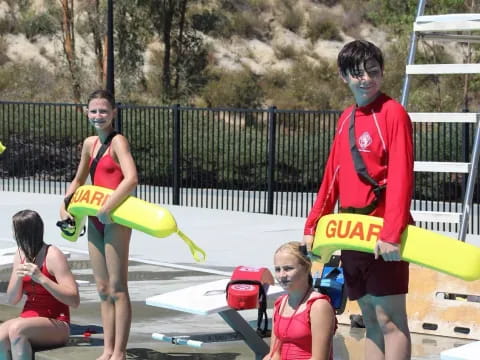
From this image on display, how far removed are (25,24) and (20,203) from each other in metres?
30.5

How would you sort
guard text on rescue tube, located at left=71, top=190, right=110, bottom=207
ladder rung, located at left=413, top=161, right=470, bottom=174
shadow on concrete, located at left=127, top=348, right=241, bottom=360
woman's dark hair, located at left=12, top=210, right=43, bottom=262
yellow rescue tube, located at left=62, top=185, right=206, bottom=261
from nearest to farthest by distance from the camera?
yellow rescue tube, located at left=62, top=185, right=206, bottom=261
guard text on rescue tube, located at left=71, top=190, right=110, bottom=207
woman's dark hair, located at left=12, top=210, right=43, bottom=262
shadow on concrete, located at left=127, top=348, right=241, bottom=360
ladder rung, located at left=413, top=161, right=470, bottom=174

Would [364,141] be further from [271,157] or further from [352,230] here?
[271,157]

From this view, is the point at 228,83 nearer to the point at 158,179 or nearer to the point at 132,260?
the point at 158,179

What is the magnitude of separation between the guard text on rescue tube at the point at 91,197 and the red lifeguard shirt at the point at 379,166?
1399mm

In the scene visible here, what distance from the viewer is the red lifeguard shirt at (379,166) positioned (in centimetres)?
557

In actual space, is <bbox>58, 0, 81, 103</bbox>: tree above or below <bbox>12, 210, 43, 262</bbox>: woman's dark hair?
above

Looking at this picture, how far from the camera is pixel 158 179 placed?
24047 mm

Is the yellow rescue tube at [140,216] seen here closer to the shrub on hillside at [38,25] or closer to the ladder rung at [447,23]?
the ladder rung at [447,23]

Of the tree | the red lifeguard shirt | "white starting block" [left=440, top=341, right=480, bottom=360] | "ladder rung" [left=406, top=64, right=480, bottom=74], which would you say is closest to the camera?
"white starting block" [left=440, top=341, right=480, bottom=360]

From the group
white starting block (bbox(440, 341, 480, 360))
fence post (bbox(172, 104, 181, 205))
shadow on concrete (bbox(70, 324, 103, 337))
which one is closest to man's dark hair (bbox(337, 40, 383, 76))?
white starting block (bbox(440, 341, 480, 360))

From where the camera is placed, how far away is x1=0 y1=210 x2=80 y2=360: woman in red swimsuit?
7.15 m

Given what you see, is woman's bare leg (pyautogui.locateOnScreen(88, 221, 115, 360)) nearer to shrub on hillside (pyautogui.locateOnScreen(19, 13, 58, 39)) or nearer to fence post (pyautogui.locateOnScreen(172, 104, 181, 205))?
fence post (pyautogui.locateOnScreen(172, 104, 181, 205))

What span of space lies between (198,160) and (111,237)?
16.5 m

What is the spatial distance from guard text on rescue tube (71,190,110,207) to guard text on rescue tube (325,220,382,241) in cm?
157
